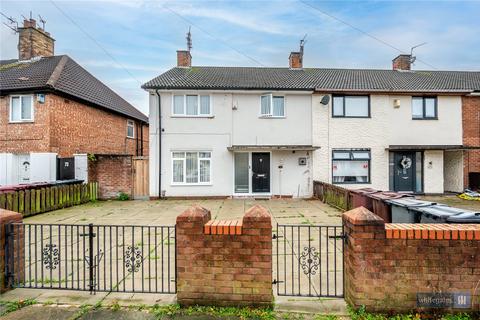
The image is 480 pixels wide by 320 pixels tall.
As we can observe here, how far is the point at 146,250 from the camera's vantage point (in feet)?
18.6

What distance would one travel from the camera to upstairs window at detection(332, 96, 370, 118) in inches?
547

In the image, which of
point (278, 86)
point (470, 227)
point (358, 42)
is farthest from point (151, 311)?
point (358, 42)

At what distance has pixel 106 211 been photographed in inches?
397

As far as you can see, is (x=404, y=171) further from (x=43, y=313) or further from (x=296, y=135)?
(x=43, y=313)

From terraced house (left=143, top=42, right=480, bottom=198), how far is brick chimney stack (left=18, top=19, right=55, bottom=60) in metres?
8.91

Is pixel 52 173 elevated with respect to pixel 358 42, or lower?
lower

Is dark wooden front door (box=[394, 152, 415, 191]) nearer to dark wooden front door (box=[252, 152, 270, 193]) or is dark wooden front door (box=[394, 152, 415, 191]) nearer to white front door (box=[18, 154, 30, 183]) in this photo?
dark wooden front door (box=[252, 152, 270, 193])

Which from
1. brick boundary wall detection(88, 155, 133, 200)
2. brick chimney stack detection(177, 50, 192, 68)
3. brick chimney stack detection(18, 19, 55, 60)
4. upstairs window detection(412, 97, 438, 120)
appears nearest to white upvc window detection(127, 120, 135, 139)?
brick chimney stack detection(18, 19, 55, 60)

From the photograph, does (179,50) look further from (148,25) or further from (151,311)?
(151,311)

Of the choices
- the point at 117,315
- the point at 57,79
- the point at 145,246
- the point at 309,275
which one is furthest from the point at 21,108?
the point at 309,275

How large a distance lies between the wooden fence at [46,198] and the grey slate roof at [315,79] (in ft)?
18.8

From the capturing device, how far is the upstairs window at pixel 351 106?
547 inches

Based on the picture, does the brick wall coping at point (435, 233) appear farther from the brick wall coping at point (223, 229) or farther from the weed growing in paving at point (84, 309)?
the weed growing in paving at point (84, 309)

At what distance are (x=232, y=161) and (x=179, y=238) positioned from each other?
10062 mm
